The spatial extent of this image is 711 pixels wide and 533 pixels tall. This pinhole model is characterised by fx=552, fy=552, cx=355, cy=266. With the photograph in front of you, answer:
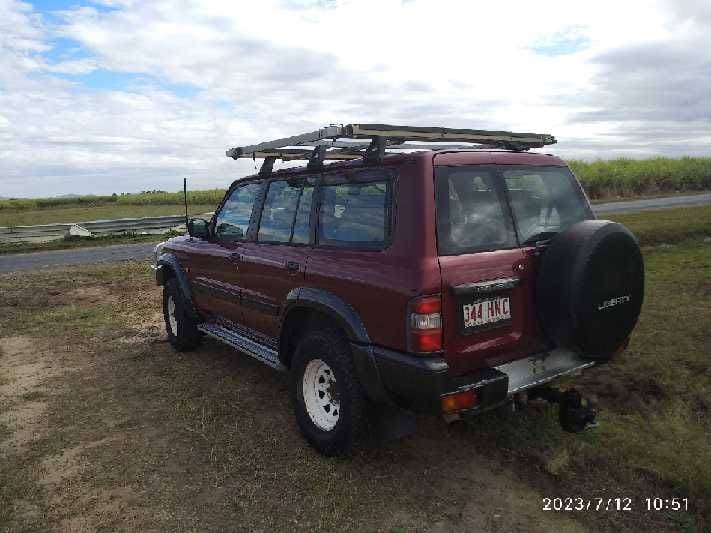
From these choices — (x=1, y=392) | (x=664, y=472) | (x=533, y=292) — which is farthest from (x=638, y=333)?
(x=1, y=392)

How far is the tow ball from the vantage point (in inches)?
143

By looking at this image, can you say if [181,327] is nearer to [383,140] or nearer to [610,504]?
[383,140]

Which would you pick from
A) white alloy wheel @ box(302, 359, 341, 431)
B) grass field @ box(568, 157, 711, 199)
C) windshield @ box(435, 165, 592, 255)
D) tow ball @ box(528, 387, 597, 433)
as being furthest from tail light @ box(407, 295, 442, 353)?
grass field @ box(568, 157, 711, 199)

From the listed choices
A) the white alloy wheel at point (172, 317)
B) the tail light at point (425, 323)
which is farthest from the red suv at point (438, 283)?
the white alloy wheel at point (172, 317)

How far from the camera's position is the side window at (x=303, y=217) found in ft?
13.7

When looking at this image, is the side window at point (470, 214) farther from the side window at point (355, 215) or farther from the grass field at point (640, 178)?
the grass field at point (640, 178)

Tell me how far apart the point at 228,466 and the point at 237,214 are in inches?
94.0

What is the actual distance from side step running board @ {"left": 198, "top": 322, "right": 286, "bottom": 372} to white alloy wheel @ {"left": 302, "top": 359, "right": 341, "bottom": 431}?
35cm

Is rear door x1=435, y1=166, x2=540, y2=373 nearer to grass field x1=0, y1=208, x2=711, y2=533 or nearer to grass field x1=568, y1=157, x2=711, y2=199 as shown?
grass field x1=0, y1=208, x2=711, y2=533

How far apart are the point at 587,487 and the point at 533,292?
123 centimetres

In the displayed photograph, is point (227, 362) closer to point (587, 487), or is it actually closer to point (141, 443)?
point (141, 443)

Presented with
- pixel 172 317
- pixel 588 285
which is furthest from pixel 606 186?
pixel 588 285

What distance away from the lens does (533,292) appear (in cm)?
345

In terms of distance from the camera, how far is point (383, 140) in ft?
11.8
